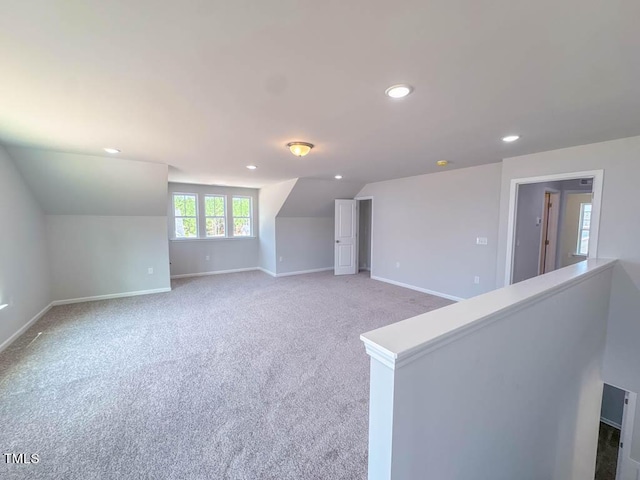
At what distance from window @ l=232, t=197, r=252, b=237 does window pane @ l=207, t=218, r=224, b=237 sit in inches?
12.8

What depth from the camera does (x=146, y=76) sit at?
5.11ft

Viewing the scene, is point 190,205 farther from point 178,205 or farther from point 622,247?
point 622,247

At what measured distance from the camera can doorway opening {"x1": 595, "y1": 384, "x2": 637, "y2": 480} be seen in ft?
9.37

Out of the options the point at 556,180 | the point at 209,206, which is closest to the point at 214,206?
the point at 209,206

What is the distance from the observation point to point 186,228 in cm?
626

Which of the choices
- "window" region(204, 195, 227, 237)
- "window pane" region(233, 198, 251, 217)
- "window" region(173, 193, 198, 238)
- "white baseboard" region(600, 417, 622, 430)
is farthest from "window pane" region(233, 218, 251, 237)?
"white baseboard" region(600, 417, 622, 430)

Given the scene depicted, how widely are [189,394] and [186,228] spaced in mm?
4855

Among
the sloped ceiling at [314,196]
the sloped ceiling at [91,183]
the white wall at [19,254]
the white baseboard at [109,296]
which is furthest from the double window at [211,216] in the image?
the white wall at [19,254]

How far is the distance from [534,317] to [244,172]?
4.39 m

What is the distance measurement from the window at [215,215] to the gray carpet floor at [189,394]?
2817mm

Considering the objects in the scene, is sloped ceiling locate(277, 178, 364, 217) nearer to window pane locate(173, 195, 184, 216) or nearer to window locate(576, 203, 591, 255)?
window pane locate(173, 195, 184, 216)

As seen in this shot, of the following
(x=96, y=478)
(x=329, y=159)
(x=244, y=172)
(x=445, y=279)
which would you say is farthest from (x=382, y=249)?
(x=96, y=478)

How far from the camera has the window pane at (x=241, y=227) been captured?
6906 mm

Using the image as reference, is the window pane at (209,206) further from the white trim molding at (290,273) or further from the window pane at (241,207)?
the white trim molding at (290,273)
